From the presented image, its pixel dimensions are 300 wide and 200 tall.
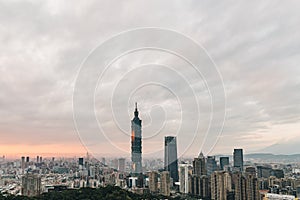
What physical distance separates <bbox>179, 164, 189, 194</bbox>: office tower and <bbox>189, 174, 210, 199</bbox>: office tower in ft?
0.94

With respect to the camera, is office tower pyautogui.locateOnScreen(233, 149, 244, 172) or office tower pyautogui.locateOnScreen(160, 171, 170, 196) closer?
office tower pyautogui.locateOnScreen(160, 171, 170, 196)

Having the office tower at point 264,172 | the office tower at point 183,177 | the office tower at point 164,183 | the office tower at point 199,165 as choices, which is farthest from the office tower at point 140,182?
the office tower at point 264,172

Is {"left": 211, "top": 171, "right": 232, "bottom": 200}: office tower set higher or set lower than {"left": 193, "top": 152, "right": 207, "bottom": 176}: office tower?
lower

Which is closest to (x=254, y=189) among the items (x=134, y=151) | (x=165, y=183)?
(x=165, y=183)

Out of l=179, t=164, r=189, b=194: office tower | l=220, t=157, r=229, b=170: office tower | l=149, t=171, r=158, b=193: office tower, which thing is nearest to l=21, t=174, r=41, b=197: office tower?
l=149, t=171, r=158, b=193: office tower

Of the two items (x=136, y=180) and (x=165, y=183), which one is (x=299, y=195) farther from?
(x=136, y=180)

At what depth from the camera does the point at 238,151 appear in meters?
15.8

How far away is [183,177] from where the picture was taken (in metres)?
11.9

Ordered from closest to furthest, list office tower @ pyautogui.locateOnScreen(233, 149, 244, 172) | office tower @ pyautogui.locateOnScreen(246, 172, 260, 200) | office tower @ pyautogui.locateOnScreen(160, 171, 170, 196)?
office tower @ pyautogui.locateOnScreen(246, 172, 260, 200) → office tower @ pyautogui.locateOnScreen(160, 171, 170, 196) → office tower @ pyautogui.locateOnScreen(233, 149, 244, 172)

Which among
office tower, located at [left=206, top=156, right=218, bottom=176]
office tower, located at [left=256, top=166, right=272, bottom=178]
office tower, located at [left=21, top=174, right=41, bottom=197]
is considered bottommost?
office tower, located at [left=21, top=174, right=41, bottom=197]

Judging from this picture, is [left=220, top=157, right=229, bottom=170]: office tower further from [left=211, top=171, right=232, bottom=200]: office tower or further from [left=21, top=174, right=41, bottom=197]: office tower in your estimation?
[left=21, top=174, right=41, bottom=197]: office tower

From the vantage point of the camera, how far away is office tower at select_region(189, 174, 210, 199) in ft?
33.4

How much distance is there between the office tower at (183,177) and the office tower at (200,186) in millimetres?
287

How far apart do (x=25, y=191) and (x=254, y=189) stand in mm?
6825
